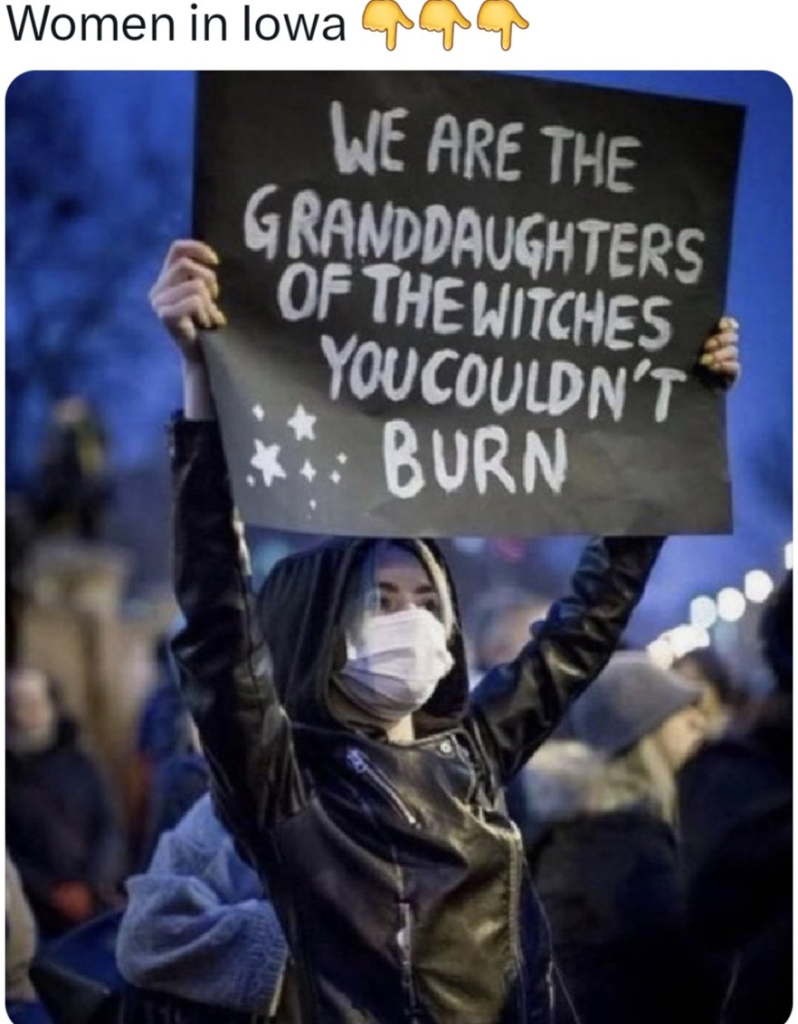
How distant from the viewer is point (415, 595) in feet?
7.50

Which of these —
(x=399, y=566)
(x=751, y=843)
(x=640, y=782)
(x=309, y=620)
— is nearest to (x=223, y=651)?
(x=309, y=620)

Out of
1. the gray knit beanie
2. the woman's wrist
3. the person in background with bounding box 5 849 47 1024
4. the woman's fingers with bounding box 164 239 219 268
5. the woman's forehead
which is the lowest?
the person in background with bounding box 5 849 47 1024

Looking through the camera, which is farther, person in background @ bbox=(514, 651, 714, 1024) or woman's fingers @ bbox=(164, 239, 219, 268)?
person in background @ bbox=(514, 651, 714, 1024)

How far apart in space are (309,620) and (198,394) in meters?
0.25

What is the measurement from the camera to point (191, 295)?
2.21 metres

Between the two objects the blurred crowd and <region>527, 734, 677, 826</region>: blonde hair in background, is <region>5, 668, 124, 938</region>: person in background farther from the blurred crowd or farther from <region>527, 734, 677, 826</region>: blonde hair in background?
<region>527, 734, 677, 826</region>: blonde hair in background

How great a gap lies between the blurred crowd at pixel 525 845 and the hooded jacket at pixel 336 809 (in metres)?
0.03

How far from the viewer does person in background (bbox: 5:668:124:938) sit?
2273mm

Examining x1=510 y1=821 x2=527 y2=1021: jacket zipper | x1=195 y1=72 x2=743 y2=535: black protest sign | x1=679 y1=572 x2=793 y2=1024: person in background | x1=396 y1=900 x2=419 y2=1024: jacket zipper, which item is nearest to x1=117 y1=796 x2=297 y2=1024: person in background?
x1=396 y1=900 x2=419 y2=1024: jacket zipper

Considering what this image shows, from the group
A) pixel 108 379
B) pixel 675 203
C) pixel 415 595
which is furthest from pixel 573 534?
pixel 108 379

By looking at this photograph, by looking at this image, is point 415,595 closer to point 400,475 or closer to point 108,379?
point 400,475

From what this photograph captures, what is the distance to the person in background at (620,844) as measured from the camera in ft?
7.63

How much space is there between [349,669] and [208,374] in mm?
322
